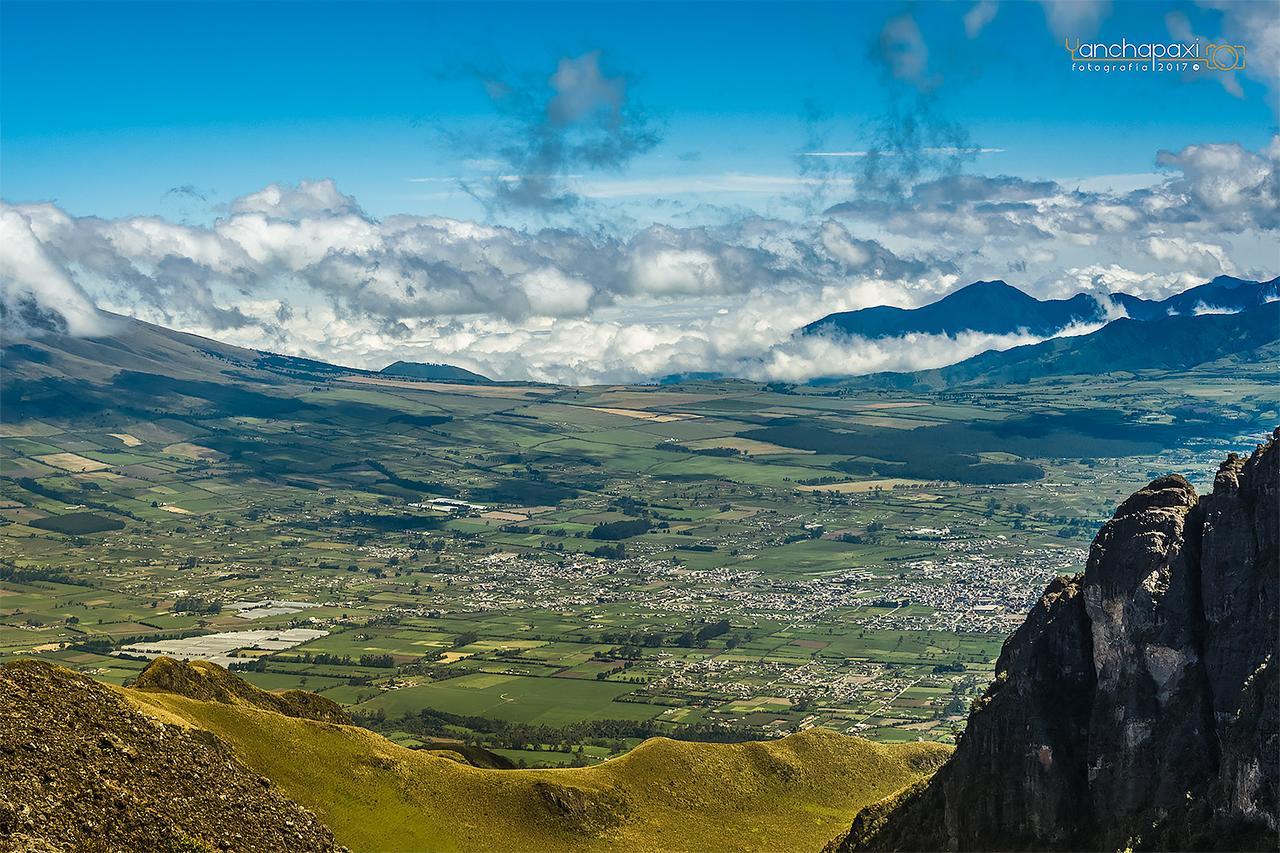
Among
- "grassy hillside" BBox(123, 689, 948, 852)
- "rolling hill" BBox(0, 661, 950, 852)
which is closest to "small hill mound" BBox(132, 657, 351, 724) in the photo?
"rolling hill" BBox(0, 661, 950, 852)

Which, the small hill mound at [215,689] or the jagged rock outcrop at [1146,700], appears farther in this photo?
the small hill mound at [215,689]

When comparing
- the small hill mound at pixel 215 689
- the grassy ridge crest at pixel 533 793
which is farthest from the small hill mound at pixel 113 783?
the small hill mound at pixel 215 689

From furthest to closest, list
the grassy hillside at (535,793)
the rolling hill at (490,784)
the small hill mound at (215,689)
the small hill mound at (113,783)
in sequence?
1. the small hill mound at (215,689)
2. the grassy hillside at (535,793)
3. the rolling hill at (490,784)
4. the small hill mound at (113,783)

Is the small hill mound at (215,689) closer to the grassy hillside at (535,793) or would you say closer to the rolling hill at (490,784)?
the rolling hill at (490,784)

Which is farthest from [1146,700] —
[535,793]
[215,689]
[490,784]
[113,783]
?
[215,689]

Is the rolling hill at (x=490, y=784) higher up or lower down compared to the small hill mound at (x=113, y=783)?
lower down

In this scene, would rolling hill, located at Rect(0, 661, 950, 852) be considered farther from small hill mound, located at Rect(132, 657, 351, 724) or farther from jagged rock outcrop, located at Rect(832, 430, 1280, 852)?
jagged rock outcrop, located at Rect(832, 430, 1280, 852)

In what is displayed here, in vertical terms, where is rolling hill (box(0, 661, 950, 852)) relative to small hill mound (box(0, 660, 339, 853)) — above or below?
below
